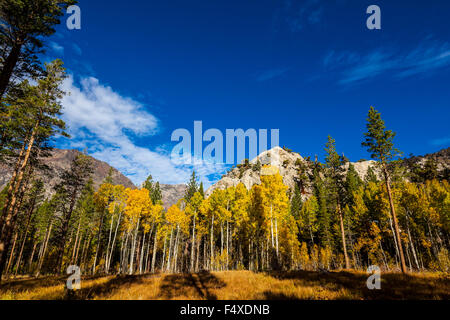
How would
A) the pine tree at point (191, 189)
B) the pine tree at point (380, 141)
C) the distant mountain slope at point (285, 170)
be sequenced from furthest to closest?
the distant mountain slope at point (285, 170) < the pine tree at point (191, 189) < the pine tree at point (380, 141)

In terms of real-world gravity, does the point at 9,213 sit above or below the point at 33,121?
below

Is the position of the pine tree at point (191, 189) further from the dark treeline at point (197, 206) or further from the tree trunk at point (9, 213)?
the tree trunk at point (9, 213)

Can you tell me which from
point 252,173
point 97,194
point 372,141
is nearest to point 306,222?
point 372,141

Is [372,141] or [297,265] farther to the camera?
[297,265]

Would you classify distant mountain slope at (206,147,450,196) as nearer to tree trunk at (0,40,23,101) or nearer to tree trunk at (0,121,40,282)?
tree trunk at (0,121,40,282)

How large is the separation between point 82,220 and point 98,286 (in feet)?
102

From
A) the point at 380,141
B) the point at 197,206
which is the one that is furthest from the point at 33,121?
the point at 380,141

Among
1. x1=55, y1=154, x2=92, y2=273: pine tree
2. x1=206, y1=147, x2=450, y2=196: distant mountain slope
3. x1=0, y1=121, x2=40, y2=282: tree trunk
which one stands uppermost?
x1=206, y1=147, x2=450, y2=196: distant mountain slope

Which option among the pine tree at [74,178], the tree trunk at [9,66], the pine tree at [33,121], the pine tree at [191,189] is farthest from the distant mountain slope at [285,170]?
the tree trunk at [9,66]

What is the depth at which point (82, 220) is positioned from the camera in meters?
34.8

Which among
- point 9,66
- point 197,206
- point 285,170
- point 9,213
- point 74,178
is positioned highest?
point 285,170

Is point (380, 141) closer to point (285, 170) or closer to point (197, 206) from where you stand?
point (197, 206)

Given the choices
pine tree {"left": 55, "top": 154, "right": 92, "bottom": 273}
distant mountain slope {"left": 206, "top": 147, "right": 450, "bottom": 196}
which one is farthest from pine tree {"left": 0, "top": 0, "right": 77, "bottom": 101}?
distant mountain slope {"left": 206, "top": 147, "right": 450, "bottom": 196}
